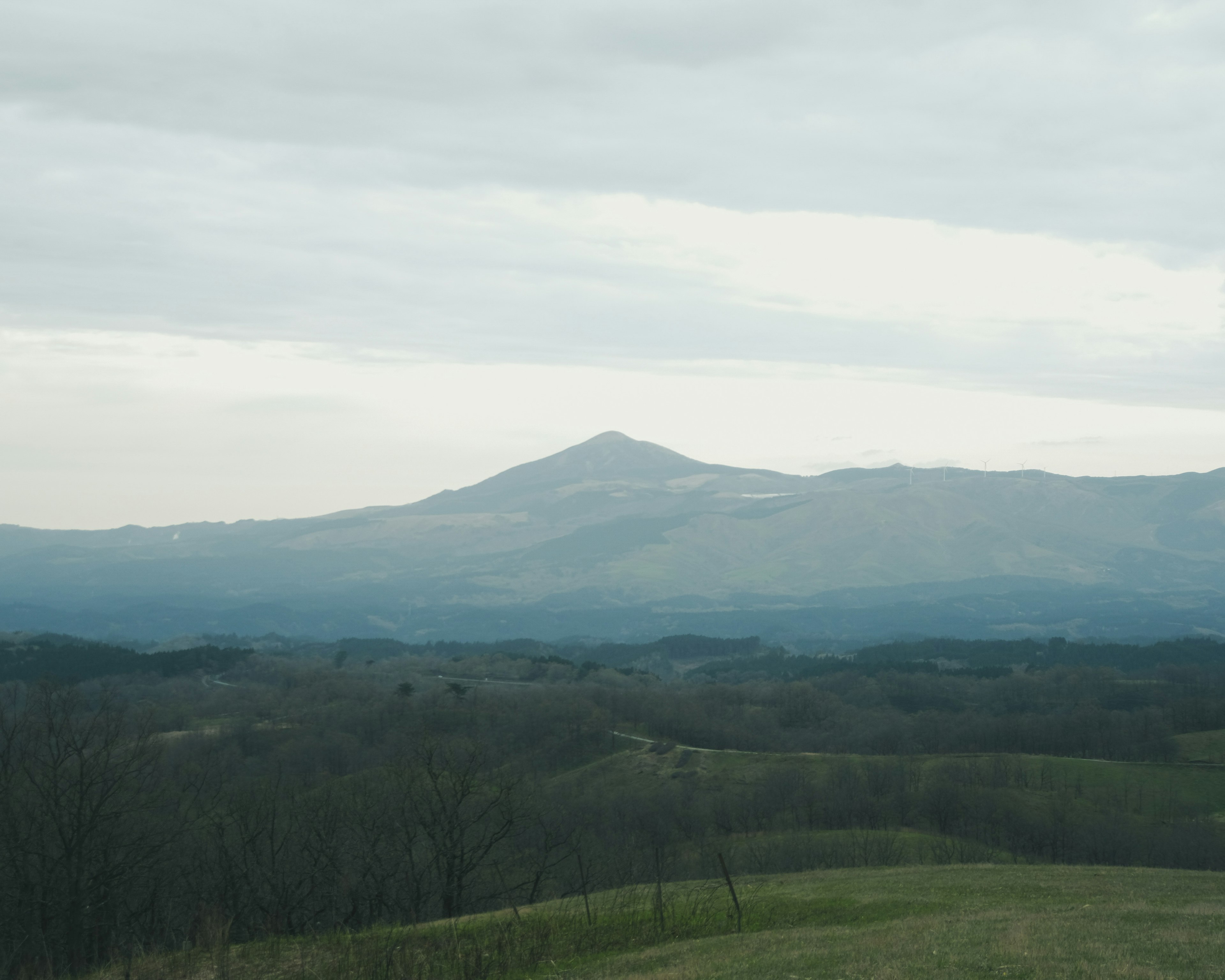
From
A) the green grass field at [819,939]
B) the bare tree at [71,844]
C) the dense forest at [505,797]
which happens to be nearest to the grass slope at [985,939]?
the green grass field at [819,939]

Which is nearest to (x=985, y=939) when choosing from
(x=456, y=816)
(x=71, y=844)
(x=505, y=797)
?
(x=456, y=816)

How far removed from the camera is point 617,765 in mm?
136750

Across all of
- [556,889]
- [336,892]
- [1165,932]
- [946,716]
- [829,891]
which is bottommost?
→ [946,716]

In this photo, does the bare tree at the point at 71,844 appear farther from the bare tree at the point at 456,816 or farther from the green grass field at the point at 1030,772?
the green grass field at the point at 1030,772

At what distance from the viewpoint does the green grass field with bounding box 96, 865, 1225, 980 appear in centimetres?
2133

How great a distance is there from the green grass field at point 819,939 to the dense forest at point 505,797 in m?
4.33

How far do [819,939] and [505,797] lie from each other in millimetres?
35978

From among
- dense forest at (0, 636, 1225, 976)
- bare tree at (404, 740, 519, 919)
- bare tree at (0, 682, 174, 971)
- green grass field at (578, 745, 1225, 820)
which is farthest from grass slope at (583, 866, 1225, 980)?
green grass field at (578, 745, 1225, 820)

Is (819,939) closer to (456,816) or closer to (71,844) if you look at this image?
(456,816)

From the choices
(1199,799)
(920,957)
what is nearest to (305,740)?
(1199,799)

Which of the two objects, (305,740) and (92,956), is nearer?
(92,956)

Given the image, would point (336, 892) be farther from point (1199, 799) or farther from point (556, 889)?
point (1199, 799)

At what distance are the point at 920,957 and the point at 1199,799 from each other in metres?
110

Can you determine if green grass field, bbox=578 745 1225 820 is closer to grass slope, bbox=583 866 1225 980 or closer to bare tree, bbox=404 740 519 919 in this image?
bare tree, bbox=404 740 519 919
